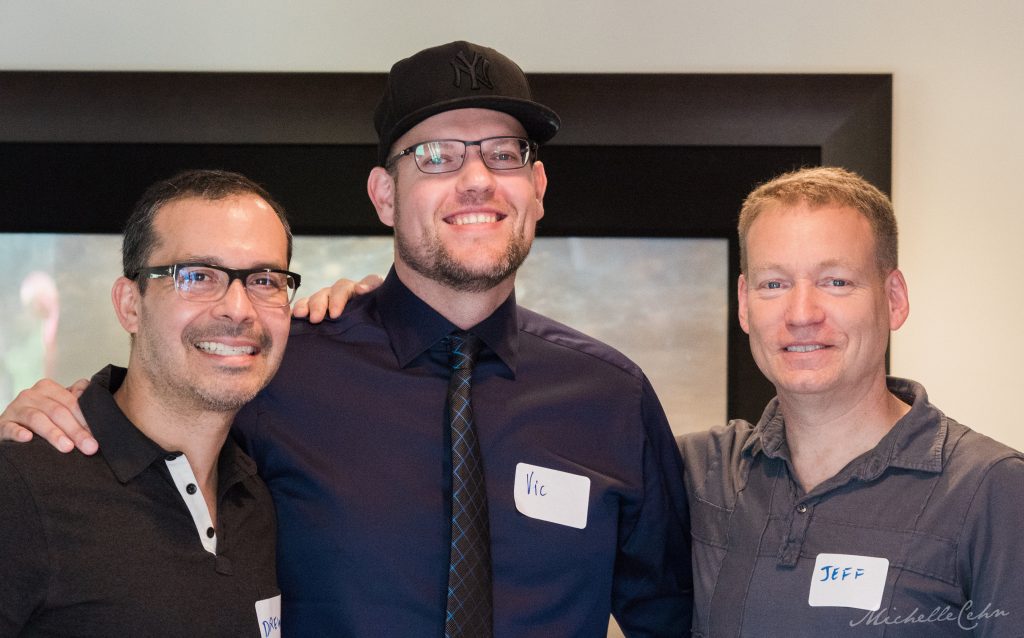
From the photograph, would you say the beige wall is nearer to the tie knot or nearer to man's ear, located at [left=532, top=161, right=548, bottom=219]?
man's ear, located at [left=532, top=161, right=548, bottom=219]

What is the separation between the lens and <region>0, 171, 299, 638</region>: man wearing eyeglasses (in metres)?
1.53

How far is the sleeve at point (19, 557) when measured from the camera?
57.9 inches

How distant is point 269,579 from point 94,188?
1.37 meters

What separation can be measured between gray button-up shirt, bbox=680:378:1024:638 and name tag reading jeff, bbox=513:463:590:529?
0.80 ft

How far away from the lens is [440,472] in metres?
1.99

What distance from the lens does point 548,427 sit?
6.88 feet

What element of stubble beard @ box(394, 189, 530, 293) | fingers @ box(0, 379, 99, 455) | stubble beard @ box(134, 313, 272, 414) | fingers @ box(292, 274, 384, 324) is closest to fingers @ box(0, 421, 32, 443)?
fingers @ box(0, 379, 99, 455)

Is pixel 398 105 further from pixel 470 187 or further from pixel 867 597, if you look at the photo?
pixel 867 597

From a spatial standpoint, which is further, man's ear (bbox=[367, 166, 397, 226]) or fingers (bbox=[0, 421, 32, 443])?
man's ear (bbox=[367, 166, 397, 226])

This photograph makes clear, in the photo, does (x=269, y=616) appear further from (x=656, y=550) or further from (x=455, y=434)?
(x=656, y=550)

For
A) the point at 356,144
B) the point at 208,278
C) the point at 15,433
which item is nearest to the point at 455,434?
the point at 208,278

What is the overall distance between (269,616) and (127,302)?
572 millimetres

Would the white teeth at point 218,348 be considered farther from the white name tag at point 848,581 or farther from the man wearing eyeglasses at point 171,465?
the white name tag at point 848,581

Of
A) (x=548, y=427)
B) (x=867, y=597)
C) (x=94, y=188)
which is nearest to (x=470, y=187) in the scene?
(x=548, y=427)
